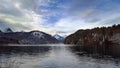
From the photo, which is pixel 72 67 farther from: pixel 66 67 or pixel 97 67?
pixel 97 67

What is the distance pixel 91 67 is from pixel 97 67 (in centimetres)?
135

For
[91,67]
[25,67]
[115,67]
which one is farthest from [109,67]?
[25,67]

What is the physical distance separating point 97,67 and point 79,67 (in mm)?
3847

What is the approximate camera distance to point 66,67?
41969 mm

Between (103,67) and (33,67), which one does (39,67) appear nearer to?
(33,67)

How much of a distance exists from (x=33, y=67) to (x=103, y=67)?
1515cm

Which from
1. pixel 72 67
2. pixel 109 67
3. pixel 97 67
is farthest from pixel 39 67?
pixel 109 67

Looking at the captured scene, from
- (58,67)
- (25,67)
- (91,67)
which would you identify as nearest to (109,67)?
(91,67)

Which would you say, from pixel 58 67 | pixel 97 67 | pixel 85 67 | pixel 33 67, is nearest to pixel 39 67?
pixel 33 67

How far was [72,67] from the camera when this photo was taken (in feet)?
138

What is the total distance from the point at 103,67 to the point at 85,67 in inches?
154

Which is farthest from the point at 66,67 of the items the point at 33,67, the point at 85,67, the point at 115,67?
the point at 115,67

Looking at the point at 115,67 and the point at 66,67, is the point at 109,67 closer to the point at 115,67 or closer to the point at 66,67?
the point at 115,67

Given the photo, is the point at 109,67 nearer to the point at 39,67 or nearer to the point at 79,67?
the point at 79,67
